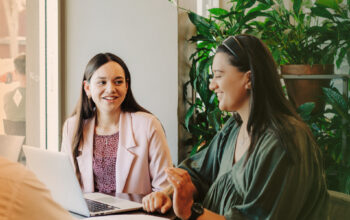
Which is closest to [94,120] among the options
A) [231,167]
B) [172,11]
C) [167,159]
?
[167,159]

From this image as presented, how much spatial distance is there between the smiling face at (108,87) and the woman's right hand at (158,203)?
2.97ft

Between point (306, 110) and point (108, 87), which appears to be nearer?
point (306, 110)

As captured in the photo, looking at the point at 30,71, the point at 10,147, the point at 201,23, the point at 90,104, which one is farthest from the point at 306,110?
the point at 30,71

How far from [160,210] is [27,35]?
231cm

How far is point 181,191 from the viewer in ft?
6.48

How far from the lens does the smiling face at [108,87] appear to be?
2770 millimetres

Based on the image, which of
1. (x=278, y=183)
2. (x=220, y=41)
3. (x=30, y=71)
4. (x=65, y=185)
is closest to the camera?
(x=278, y=183)

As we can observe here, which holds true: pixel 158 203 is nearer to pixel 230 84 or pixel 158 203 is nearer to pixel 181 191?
pixel 181 191

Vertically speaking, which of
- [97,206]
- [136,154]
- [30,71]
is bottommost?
[97,206]

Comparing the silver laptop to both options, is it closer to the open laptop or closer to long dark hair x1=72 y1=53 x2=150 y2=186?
long dark hair x1=72 y1=53 x2=150 y2=186

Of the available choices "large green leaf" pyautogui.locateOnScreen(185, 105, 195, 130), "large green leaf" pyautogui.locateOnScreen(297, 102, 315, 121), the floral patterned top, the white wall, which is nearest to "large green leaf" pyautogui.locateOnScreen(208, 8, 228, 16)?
the white wall

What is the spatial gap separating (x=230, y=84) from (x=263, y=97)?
0.18m

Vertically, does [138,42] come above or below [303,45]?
above

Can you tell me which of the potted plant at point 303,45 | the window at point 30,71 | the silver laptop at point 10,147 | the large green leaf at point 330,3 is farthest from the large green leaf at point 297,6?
the window at point 30,71
